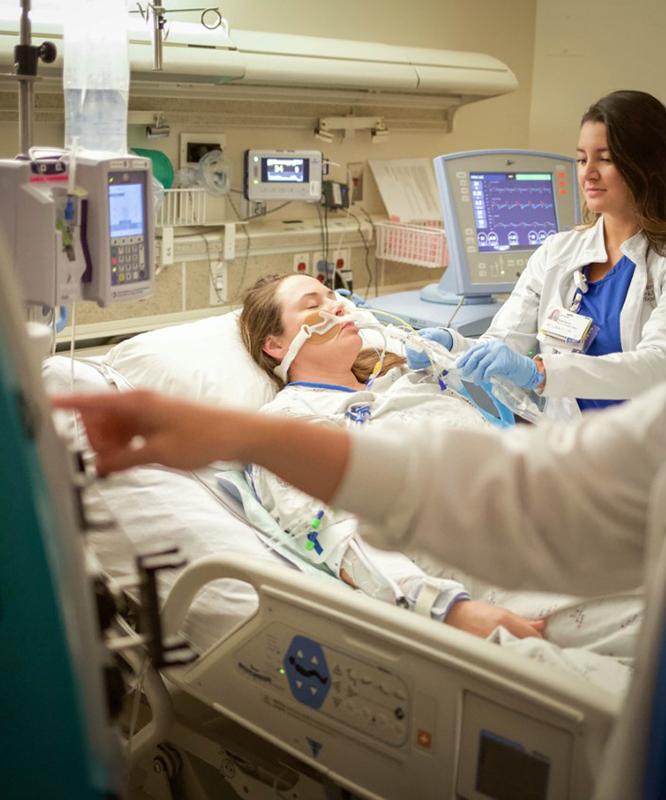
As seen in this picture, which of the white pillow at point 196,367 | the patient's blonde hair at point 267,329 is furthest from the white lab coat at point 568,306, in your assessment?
the white pillow at point 196,367

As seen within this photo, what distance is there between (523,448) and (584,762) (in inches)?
19.4

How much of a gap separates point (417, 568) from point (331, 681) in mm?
434

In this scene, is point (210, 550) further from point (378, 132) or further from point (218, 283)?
point (378, 132)

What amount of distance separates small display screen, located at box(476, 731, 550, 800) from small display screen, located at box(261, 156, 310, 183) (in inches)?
108

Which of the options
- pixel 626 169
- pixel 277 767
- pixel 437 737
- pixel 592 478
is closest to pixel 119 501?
pixel 277 767

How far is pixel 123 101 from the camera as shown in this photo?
10.0ft

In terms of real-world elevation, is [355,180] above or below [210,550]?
above

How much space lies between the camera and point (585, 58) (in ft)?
16.1

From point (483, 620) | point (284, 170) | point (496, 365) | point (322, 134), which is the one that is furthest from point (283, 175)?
point (483, 620)

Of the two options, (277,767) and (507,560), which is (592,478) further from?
(277,767)

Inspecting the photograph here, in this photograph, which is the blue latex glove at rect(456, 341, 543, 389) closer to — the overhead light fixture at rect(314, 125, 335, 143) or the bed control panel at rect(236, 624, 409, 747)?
the bed control panel at rect(236, 624, 409, 747)

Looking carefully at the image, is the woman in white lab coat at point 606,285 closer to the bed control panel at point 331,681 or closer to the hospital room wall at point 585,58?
the bed control panel at point 331,681

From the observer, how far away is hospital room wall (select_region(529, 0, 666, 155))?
465 cm

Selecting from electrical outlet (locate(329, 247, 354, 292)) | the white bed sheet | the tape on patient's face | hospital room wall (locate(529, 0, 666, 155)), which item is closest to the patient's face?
the tape on patient's face
